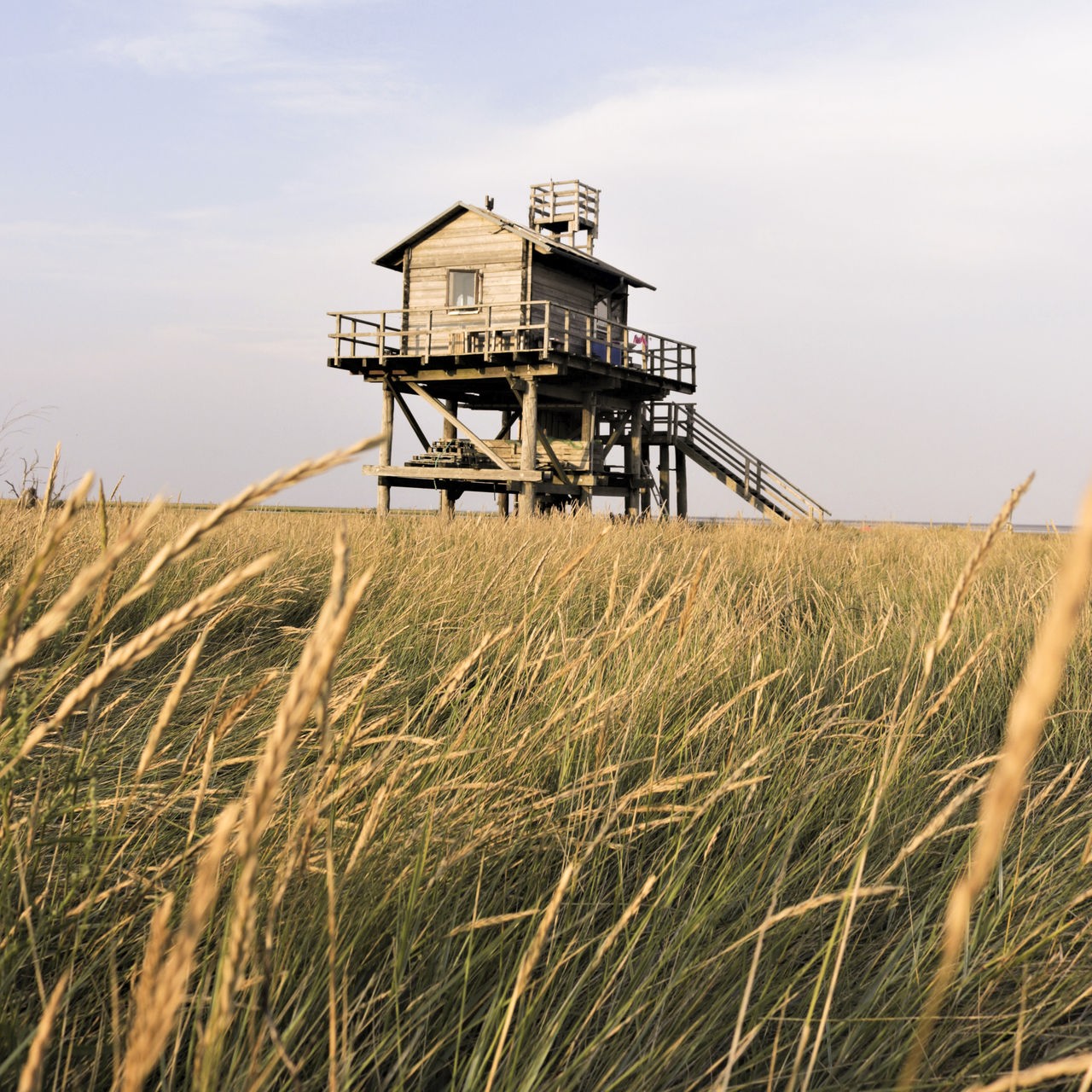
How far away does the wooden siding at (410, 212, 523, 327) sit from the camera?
21.0 metres

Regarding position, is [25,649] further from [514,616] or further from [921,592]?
[921,592]

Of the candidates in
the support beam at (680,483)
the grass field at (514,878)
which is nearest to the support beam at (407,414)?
the support beam at (680,483)

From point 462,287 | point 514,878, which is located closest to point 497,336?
point 462,287

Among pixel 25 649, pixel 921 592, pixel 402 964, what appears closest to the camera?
pixel 25 649

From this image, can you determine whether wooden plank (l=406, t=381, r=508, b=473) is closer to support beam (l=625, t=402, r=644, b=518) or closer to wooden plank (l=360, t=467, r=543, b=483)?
wooden plank (l=360, t=467, r=543, b=483)

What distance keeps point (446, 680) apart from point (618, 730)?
3.52 feet

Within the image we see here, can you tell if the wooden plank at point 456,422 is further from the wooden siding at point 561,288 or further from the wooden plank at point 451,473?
the wooden siding at point 561,288

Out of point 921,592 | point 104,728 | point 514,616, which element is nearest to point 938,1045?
point 104,728

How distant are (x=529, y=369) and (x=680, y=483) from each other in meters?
8.14

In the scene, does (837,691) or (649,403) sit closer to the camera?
(837,691)

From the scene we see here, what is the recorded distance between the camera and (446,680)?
1.84 meters

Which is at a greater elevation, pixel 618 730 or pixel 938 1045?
pixel 618 730

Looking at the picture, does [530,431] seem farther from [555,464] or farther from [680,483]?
[680,483]

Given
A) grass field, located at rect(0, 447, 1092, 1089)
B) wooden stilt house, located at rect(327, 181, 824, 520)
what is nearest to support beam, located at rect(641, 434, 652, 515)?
wooden stilt house, located at rect(327, 181, 824, 520)
